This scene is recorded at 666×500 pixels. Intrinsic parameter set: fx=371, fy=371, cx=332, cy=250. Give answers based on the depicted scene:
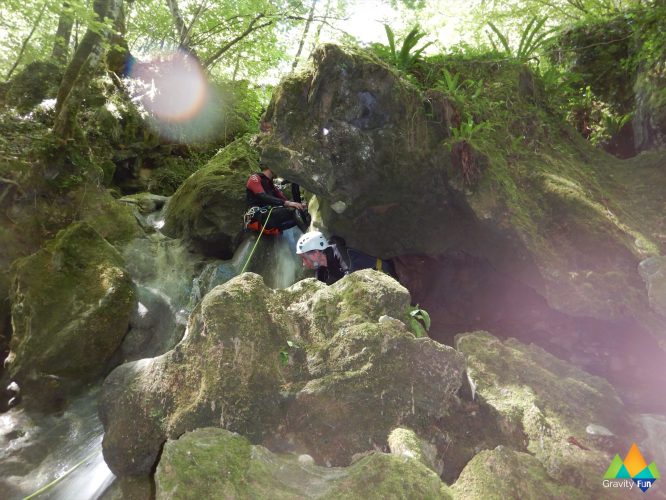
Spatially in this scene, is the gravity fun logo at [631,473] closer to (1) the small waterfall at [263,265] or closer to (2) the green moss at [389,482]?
(2) the green moss at [389,482]

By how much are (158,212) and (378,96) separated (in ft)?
24.7

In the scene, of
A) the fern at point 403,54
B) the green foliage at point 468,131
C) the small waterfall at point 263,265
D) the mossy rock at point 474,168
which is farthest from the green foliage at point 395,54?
the small waterfall at point 263,265

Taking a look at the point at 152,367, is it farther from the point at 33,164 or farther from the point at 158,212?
the point at 158,212

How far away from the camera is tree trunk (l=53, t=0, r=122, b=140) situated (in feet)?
24.9

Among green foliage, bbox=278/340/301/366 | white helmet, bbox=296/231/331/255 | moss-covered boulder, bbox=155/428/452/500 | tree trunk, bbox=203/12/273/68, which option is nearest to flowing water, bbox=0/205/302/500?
white helmet, bbox=296/231/331/255

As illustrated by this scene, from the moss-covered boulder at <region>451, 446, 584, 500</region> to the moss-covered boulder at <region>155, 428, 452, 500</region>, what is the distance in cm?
40

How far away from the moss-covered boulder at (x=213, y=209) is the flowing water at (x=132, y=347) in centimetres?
34

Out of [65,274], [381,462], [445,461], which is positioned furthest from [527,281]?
[65,274]

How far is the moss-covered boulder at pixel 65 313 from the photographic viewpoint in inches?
217

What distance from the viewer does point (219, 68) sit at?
1602 cm

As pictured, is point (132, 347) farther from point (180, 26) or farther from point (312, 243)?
point (180, 26)

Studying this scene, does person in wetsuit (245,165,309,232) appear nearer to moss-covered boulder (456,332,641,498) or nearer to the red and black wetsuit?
the red and black wetsuit

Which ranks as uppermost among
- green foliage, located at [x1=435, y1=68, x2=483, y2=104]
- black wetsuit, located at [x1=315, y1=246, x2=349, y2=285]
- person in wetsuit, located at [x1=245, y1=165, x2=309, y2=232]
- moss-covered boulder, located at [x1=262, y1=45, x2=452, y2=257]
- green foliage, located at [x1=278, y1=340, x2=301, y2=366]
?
green foliage, located at [x1=435, y1=68, x2=483, y2=104]

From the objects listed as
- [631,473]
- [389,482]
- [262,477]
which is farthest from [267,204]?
[631,473]
